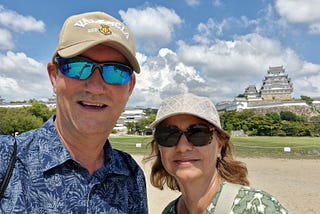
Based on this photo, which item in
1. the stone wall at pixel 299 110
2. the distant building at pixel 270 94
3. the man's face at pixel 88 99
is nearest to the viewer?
the man's face at pixel 88 99

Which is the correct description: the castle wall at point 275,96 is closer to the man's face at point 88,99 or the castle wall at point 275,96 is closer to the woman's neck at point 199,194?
the woman's neck at point 199,194

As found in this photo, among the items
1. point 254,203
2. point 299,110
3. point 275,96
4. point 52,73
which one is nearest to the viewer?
point 52,73

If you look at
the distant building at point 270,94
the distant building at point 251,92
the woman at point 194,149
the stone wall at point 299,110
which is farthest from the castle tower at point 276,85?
the woman at point 194,149

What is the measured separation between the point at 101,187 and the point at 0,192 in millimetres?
544

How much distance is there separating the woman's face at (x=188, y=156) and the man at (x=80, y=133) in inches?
21.7

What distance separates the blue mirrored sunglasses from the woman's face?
2.44ft

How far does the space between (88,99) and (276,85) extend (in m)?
110

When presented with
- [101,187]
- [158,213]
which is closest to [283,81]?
[158,213]

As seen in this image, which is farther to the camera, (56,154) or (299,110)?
(299,110)

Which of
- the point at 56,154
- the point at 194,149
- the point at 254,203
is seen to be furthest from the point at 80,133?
the point at 254,203

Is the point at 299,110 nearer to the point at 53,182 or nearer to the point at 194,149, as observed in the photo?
the point at 194,149

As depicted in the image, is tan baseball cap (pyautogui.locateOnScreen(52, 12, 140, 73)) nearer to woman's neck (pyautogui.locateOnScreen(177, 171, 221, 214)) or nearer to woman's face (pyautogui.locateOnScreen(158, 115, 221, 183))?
woman's face (pyautogui.locateOnScreen(158, 115, 221, 183))

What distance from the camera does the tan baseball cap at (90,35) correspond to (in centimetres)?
185

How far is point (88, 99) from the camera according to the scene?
1.95 m
